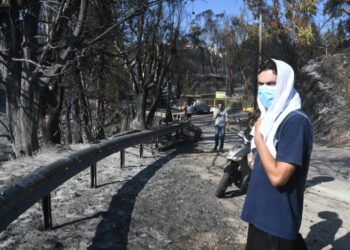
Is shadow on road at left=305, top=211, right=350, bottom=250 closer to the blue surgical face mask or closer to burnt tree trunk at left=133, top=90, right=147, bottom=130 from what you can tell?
the blue surgical face mask

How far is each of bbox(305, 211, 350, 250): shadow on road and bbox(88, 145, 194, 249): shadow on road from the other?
218 centimetres

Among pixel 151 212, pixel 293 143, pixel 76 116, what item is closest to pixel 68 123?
pixel 76 116

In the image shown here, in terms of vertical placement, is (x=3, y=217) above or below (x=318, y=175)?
above

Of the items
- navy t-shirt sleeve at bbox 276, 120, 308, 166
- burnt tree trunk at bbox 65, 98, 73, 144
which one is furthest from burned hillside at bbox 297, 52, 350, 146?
navy t-shirt sleeve at bbox 276, 120, 308, 166

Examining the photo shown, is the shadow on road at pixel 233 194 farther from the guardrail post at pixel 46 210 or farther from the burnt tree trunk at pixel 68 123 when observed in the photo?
the burnt tree trunk at pixel 68 123

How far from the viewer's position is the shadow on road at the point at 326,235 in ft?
19.8

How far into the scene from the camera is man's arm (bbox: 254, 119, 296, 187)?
290 cm

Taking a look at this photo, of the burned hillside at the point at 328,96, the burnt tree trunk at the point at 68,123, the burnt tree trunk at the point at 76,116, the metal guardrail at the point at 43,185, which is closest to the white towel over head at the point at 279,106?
the metal guardrail at the point at 43,185

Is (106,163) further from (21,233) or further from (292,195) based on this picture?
(292,195)

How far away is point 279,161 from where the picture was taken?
293 cm

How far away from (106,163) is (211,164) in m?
2.83

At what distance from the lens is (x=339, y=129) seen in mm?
23391

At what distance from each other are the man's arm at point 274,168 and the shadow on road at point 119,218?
110 inches

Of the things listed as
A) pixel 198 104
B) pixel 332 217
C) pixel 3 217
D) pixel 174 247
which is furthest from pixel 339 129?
pixel 198 104
